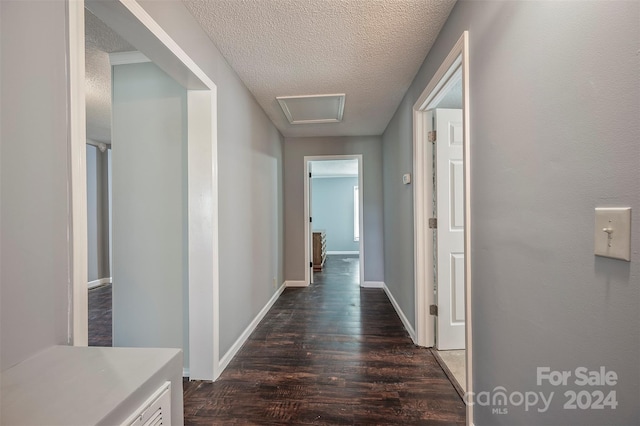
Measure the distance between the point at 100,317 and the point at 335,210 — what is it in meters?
5.96

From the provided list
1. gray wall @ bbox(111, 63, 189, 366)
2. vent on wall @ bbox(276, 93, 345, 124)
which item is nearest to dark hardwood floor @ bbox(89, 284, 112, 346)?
gray wall @ bbox(111, 63, 189, 366)

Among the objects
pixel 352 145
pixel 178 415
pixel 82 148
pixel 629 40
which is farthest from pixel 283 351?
pixel 352 145

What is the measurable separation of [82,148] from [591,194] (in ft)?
5.12

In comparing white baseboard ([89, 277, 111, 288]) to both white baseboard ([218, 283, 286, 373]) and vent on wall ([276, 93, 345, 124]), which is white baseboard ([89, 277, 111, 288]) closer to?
white baseboard ([218, 283, 286, 373])

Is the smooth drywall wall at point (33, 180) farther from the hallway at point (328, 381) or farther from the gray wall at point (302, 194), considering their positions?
the gray wall at point (302, 194)

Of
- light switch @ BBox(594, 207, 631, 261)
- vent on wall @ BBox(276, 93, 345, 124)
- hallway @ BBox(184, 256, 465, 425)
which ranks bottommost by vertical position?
hallway @ BBox(184, 256, 465, 425)

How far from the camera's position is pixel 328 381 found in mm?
1827

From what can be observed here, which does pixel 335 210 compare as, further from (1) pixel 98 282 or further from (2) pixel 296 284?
(1) pixel 98 282

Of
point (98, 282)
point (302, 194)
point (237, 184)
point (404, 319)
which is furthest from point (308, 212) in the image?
point (98, 282)

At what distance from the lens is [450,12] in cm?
158

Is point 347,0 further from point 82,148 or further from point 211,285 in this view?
point 211,285

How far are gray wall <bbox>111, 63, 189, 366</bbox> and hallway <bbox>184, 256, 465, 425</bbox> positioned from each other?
0.49 m

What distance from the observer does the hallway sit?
60.3 inches

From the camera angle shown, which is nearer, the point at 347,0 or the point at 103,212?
the point at 347,0
